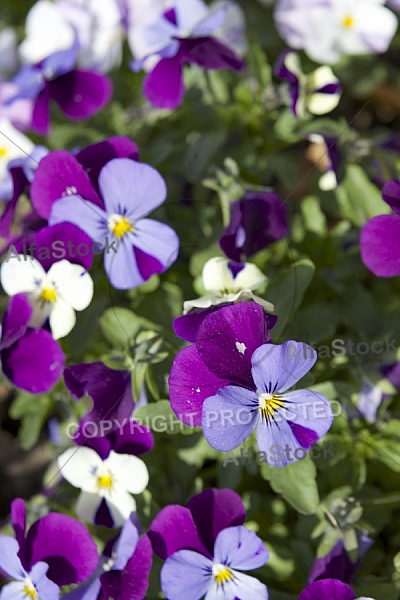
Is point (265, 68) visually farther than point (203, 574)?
Yes

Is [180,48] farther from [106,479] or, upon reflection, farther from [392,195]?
[106,479]

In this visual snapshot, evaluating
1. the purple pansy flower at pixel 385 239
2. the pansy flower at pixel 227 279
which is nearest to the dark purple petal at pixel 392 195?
the purple pansy flower at pixel 385 239

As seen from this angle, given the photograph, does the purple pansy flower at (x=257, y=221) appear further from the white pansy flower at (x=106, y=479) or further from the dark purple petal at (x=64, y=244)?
the white pansy flower at (x=106, y=479)

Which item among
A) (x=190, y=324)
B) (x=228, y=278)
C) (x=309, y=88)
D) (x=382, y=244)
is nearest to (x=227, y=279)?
(x=228, y=278)

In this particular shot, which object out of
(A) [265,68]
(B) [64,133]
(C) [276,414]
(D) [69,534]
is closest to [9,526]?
(D) [69,534]

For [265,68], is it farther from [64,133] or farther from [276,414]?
[276,414]

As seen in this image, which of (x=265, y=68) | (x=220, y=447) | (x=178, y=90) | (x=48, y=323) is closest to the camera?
(x=220, y=447)
